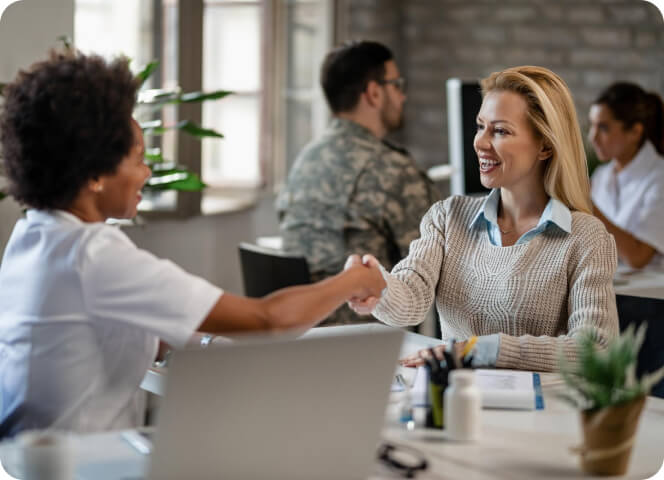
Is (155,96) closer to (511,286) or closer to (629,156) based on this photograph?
(511,286)

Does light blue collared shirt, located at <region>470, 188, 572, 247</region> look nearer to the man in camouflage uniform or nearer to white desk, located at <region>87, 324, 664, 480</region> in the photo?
white desk, located at <region>87, 324, 664, 480</region>

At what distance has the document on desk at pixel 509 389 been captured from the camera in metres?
1.51

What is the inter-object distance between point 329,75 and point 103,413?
226 cm

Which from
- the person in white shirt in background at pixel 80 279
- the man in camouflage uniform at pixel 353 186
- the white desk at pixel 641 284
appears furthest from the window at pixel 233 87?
the person in white shirt in background at pixel 80 279

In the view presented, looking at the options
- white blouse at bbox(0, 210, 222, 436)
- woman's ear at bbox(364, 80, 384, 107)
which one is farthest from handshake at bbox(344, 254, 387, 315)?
woman's ear at bbox(364, 80, 384, 107)

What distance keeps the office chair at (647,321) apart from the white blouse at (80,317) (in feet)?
5.79

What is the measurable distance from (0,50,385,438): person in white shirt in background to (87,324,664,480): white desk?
0.11 metres

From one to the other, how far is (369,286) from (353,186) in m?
1.46

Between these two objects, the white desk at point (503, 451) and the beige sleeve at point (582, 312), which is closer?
the white desk at point (503, 451)

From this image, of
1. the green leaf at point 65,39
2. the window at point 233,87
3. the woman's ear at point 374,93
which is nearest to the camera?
the green leaf at point 65,39

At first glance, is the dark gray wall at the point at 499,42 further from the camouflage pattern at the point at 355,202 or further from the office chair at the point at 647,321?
the office chair at the point at 647,321

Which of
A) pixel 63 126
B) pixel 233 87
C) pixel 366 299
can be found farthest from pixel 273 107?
pixel 63 126

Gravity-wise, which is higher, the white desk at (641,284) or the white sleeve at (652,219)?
the white sleeve at (652,219)

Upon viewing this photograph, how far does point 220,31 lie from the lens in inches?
190
